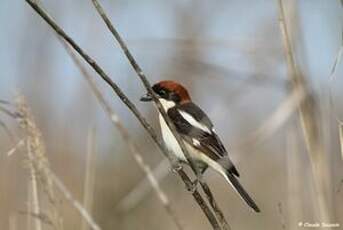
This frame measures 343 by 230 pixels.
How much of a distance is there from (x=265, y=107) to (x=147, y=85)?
3.81m

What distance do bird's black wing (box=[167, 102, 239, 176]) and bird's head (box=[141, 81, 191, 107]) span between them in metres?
0.08

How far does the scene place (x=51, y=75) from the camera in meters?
3.87

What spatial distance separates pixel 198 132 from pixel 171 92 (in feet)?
0.83

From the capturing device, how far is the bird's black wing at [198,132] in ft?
8.74

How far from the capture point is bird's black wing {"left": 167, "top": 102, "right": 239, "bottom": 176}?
8.74 ft

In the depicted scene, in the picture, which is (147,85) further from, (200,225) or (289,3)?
(200,225)

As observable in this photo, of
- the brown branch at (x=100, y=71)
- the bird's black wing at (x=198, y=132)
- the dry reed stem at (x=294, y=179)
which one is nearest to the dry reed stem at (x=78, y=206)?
the brown branch at (x=100, y=71)

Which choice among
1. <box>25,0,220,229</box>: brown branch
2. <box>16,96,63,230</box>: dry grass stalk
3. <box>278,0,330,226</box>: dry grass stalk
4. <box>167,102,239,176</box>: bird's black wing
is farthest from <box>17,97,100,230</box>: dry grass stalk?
<box>167,102,239,176</box>: bird's black wing

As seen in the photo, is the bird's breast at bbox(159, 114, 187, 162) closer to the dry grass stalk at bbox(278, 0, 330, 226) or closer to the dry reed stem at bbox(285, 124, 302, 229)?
the dry reed stem at bbox(285, 124, 302, 229)

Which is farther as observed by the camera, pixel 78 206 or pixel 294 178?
pixel 294 178

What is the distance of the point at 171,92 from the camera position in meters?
2.87

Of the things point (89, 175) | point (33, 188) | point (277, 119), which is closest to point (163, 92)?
point (89, 175)

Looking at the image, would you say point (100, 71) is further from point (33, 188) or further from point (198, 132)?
point (198, 132)

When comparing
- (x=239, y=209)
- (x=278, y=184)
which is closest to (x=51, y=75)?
(x=239, y=209)
